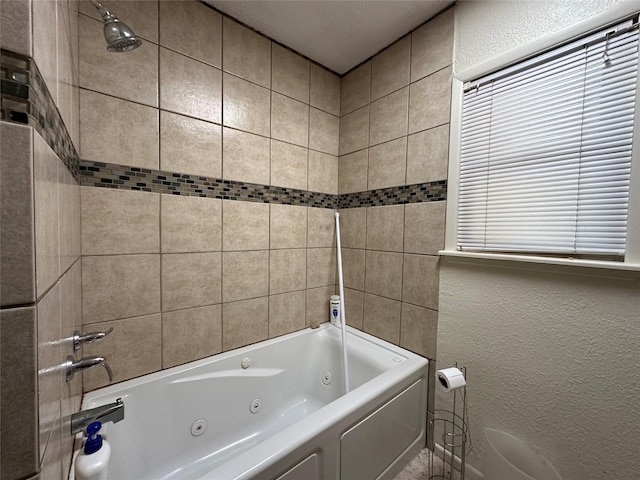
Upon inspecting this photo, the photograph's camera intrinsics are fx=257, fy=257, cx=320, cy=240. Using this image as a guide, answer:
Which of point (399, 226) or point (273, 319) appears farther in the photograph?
point (273, 319)

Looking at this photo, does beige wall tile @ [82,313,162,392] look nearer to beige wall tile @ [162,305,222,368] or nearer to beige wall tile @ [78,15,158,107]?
beige wall tile @ [162,305,222,368]

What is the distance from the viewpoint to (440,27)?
4.60 ft

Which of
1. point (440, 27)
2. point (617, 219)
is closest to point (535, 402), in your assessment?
point (617, 219)

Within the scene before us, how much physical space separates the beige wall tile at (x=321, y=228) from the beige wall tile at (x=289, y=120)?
49 cm

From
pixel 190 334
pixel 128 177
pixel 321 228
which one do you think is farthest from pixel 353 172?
pixel 190 334

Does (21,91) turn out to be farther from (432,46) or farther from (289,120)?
(432,46)

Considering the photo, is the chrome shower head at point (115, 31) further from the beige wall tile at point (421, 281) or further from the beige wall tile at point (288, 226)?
the beige wall tile at point (421, 281)

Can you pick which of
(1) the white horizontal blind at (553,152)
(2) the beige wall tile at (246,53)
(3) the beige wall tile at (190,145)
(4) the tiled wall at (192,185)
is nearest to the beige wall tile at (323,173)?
(4) the tiled wall at (192,185)

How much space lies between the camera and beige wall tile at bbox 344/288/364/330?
1842 millimetres

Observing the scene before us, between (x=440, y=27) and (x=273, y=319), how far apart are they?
6.43ft

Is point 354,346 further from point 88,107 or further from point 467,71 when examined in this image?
point 88,107

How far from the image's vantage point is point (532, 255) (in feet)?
3.60

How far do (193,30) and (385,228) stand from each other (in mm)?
1510

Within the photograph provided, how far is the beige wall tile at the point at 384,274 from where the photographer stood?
5.27 feet
